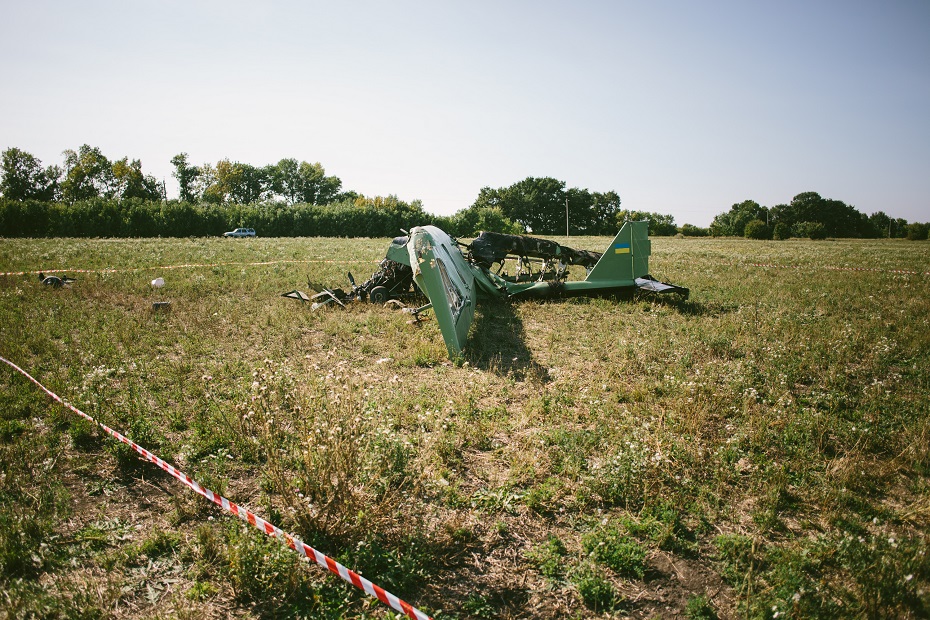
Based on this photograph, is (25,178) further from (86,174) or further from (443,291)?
(443,291)

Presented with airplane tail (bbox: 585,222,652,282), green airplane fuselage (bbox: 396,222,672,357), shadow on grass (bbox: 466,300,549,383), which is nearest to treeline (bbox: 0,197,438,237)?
green airplane fuselage (bbox: 396,222,672,357)

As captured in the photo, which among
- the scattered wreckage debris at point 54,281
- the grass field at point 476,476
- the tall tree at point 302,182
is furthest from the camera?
the tall tree at point 302,182

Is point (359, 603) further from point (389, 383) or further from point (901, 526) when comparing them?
point (901, 526)

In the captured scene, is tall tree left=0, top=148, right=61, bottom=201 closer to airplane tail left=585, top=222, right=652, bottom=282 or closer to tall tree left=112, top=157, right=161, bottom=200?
tall tree left=112, top=157, right=161, bottom=200

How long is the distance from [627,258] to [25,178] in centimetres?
10200

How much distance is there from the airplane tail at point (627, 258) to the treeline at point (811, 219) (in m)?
81.3

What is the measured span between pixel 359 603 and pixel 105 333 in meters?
Result: 8.26

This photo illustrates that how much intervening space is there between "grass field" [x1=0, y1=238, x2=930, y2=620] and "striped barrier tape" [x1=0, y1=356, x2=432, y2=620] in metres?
0.11

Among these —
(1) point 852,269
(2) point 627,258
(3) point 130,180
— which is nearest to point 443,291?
(2) point 627,258

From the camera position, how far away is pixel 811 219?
104m

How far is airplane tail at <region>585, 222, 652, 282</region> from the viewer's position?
1220 centimetres

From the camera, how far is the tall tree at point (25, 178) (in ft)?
238

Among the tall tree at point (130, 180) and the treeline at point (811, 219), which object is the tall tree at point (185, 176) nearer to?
the tall tree at point (130, 180)

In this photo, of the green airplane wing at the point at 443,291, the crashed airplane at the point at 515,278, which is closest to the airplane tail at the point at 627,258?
the crashed airplane at the point at 515,278
